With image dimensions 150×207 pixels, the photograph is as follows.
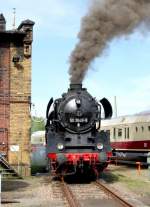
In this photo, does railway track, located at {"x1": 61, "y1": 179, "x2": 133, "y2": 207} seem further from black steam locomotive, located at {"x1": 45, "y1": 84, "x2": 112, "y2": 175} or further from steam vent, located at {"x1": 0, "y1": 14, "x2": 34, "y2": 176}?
steam vent, located at {"x1": 0, "y1": 14, "x2": 34, "y2": 176}

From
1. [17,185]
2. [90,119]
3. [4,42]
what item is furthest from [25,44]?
[17,185]

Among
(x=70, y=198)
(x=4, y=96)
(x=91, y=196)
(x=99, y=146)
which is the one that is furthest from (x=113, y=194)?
(x=4, y=96)

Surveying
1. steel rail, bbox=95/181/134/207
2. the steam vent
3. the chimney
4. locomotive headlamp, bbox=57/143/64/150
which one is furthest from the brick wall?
steel rail, bbox=95/181/134/207

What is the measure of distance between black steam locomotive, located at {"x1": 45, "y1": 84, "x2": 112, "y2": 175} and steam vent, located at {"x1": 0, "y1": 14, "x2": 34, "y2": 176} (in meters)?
2.71

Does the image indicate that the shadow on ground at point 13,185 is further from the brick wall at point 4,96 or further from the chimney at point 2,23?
the chimney at point 2,23

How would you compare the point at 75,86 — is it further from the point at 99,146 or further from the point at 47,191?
the point at 47,191

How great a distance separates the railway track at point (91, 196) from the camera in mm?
12398

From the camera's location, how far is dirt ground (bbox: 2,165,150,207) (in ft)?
41.6

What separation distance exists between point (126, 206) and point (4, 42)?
11.1 meters

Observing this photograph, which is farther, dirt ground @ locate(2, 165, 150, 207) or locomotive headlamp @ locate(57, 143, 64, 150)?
locomotive headlamp @ locate(57, 143, 64, 150)

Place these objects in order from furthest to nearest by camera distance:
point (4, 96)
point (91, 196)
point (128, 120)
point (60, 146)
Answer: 1. point (128, 120)
2. point (4, 96)
3. point (60, 146)
4. point (91, 196)

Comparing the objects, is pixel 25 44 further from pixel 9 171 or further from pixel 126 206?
pixel 126 206

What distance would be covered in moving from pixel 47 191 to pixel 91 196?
174 cm

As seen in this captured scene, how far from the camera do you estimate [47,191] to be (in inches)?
595
